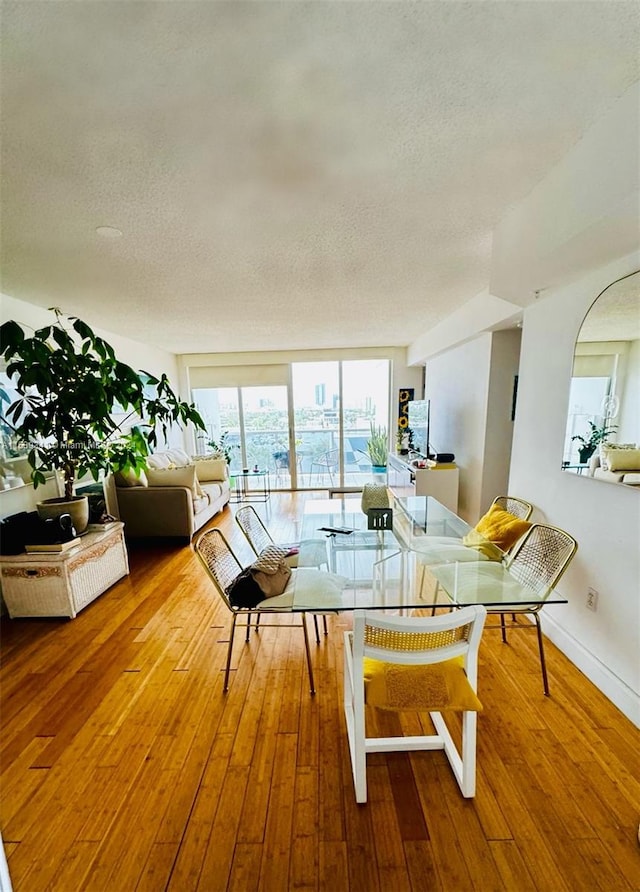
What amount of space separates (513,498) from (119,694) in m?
2.79

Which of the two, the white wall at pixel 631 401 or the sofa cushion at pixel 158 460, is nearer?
the white wall at pixel 631 401

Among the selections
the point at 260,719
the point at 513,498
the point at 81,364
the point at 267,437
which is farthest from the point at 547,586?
the point at 267,437

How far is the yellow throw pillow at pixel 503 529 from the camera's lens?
2.07 meters

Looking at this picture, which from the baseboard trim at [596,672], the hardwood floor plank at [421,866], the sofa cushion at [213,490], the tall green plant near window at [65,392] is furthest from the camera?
the sofa cushion at [213,490]

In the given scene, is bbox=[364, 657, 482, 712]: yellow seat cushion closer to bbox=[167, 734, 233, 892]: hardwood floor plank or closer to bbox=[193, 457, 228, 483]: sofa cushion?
bbox=[167, 734, 233, 892]: hardwood floor plank

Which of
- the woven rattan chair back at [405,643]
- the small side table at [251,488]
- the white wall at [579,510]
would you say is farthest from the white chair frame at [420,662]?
the small side table at [251,488]

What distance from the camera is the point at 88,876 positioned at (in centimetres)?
103

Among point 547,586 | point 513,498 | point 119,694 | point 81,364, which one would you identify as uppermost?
point 81,364

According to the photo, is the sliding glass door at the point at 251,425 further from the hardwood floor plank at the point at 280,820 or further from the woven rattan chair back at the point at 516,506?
the hardwood floor plank at the point at 280,820

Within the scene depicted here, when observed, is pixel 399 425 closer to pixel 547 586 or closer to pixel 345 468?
pixel 345 468

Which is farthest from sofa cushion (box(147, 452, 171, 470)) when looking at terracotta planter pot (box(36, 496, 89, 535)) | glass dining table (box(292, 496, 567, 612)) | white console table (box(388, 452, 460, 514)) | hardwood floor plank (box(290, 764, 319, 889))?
hardwood floor plank (box(290, 764, 319, 889))

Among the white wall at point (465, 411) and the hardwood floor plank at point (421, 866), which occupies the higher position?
the white wall at point (465, 411)

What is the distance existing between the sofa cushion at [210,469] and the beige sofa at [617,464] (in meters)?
4.59

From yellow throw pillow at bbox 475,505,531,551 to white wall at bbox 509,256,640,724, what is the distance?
0.67 ft
